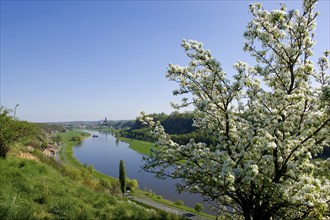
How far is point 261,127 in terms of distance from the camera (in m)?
8.23

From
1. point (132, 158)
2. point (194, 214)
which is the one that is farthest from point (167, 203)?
point (132, 158)

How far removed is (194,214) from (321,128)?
47060 mm

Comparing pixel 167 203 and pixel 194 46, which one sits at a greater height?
pixel 194 46

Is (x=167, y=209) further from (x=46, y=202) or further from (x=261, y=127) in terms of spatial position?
(x=261, y=127)

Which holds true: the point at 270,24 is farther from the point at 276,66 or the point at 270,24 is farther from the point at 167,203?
the point at 167,203

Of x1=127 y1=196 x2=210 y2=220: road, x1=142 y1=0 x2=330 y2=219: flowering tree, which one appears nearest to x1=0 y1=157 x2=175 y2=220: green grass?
x1=142 y1=0 x2=330 y2=219: flowering tree

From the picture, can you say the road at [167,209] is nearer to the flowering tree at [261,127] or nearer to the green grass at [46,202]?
the green grass at [46,202]

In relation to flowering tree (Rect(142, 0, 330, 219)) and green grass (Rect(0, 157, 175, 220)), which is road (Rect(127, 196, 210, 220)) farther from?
flowering tree (Rect(142, 0, 330, 219))

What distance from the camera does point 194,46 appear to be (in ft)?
29.2

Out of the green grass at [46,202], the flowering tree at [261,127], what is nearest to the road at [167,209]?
the green grass at [46,202]

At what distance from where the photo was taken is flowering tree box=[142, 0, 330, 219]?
24.0ft

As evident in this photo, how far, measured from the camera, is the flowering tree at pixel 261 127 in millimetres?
7312

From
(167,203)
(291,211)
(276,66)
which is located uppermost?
(276,66)

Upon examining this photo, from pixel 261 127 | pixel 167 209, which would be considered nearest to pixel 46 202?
pixel 261 127
